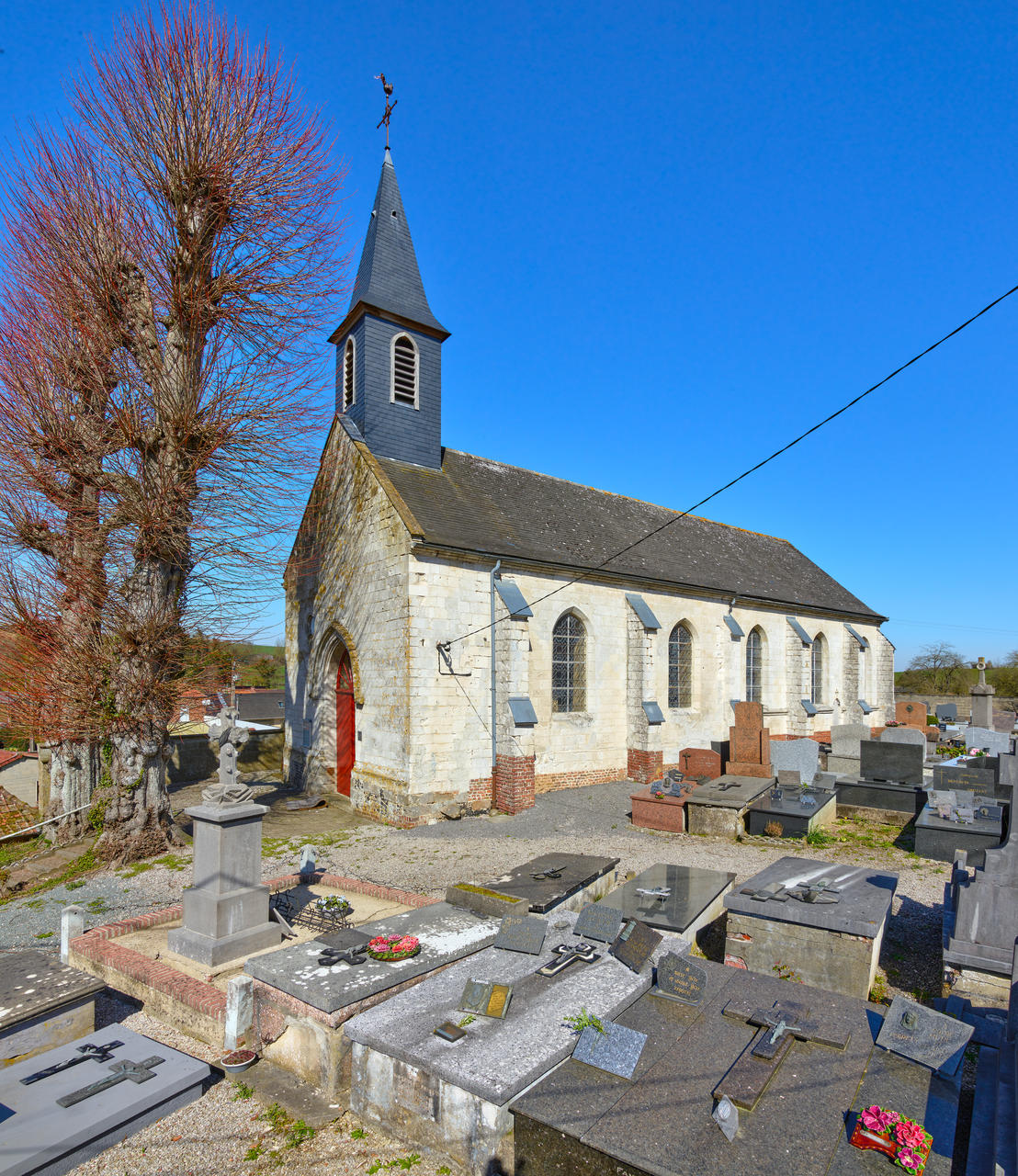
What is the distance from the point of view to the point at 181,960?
6.23 m

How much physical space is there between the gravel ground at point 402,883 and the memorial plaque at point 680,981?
175 centimetres

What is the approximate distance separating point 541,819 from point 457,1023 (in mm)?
8774

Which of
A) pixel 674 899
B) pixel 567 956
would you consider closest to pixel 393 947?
pixel 567 956

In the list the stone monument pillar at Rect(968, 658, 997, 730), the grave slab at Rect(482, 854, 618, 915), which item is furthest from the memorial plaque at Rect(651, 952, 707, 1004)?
the stone monument pillar at Rect(968, 658, 997, 730)

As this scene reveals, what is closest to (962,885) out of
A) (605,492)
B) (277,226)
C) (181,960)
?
(181,960)

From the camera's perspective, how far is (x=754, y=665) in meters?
22.0

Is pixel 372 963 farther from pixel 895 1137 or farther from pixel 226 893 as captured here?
pixel 895 1137

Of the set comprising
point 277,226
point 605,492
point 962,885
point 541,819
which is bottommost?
point 541,819

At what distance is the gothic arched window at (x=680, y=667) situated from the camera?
18672mm

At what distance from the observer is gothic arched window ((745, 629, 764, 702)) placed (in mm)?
21641

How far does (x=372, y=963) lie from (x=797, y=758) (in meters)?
12.1

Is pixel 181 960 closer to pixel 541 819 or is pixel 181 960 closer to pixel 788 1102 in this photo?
pixel 788 1102

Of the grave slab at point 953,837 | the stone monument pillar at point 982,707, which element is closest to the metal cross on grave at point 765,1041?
the grave slab at point 953,837

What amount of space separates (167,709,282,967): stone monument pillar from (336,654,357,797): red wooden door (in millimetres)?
8862
